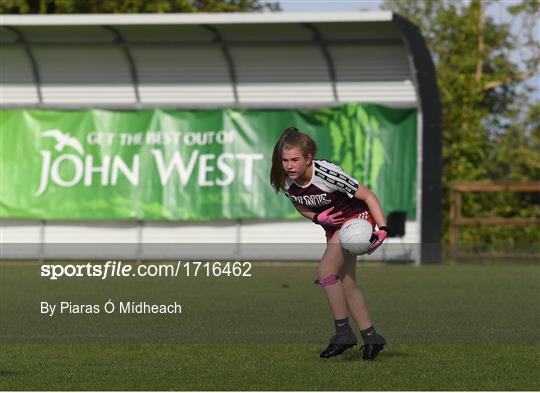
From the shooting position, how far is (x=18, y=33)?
28.1m

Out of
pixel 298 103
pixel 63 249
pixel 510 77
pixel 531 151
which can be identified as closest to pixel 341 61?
pixel 298 103

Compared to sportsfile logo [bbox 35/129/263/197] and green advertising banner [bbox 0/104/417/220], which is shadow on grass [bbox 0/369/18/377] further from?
sportsfile logo [bbox 35/129/263/197]

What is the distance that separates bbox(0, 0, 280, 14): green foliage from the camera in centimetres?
3550

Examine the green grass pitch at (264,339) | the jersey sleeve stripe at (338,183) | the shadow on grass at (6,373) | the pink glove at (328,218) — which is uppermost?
the jersey sleeve stripe at (338,183)

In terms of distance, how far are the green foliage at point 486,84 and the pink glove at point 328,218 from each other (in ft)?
75.6

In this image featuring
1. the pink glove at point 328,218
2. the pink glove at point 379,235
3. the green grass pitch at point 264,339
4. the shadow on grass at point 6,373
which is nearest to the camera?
the green grass pitch at point 264,339

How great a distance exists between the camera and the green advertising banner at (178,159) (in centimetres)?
2834

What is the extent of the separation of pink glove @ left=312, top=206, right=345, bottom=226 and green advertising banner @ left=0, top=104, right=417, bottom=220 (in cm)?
1770

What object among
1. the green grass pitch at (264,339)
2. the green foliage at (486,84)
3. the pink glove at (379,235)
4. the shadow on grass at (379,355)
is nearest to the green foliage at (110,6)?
the green foliage at (486,84)

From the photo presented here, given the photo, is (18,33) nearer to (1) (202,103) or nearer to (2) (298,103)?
(1) (202,103)

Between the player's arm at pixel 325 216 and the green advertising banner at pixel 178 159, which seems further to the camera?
the green advertising banner at pixel 178 159

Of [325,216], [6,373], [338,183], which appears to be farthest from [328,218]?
[6,373]

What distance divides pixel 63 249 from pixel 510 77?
19.4m

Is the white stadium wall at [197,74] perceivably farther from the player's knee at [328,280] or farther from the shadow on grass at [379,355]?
the player's knee at [328,280]
